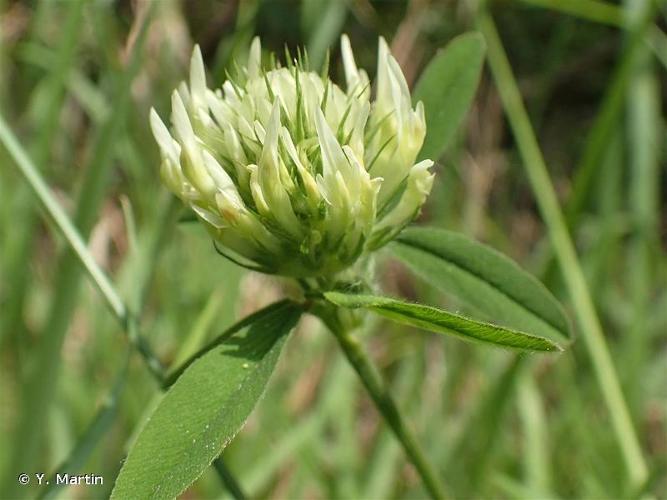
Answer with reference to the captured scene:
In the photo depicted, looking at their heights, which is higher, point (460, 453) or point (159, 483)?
point (159, 483)

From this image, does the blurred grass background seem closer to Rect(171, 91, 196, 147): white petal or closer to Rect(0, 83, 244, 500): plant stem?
Rect(0, 83, 244, 500): plant stem

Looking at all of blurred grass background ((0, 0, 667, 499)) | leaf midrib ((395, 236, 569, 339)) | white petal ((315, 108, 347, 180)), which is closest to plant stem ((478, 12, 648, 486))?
blurred grass background ((0, 0, 667, 499))

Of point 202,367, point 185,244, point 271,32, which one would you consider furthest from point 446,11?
point 202,367

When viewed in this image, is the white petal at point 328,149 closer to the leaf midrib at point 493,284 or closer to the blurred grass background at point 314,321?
the leaf midrib at point 493,284

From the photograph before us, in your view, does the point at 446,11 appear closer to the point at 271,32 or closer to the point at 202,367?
the point at 271,32

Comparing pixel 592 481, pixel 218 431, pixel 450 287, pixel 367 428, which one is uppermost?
pixel 218 431

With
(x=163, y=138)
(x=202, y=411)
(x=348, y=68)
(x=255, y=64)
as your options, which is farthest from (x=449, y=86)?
(x=202, y=411)
